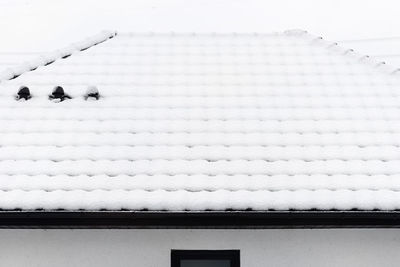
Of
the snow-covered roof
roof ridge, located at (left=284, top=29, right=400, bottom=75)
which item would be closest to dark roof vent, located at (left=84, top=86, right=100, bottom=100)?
the snow-covered roof

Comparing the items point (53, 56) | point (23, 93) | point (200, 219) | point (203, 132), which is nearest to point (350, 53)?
point (203, 132)

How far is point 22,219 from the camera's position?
542cm

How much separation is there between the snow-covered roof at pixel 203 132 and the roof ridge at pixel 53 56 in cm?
5

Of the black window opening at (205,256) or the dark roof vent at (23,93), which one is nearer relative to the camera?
the black window opening at (205,256)

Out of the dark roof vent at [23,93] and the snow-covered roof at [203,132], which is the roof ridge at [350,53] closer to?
the snow-covered roof at [203,132]

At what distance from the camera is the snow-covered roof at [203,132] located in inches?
219

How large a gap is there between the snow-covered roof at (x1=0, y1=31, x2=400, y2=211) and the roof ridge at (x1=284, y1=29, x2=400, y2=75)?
0.13 feet

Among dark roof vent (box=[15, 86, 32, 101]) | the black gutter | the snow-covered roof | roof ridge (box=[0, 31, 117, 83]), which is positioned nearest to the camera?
the black gutter

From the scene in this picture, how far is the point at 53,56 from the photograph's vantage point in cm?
813

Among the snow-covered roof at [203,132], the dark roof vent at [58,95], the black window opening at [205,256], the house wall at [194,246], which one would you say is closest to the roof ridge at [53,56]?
the snow-covered roof at [203,132]

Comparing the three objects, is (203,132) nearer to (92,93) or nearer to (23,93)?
(92,93)

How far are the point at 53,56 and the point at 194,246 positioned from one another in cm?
420

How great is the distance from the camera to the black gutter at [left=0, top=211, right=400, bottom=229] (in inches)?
210

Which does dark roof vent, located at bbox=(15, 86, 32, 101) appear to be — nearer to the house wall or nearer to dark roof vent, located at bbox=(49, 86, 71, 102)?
dark roof vent, located at bbox=(49, 86, 71, 102)
